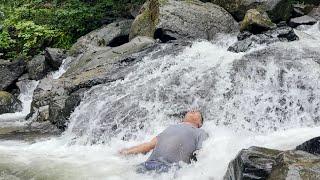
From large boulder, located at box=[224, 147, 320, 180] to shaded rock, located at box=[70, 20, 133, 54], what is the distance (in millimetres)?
12054

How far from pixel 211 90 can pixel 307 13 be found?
8.42 meters

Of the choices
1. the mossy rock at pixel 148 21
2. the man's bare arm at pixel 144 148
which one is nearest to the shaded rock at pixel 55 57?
the mossy rock at pixel 148 21

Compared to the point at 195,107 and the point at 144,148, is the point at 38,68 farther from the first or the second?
the point at 144,148

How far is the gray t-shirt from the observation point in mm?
6469

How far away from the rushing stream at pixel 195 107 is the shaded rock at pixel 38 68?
5434 millimetres

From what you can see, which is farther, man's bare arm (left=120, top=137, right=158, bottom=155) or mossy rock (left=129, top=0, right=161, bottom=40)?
mossy rock (left=129, top=0, right=161, bottom=40)

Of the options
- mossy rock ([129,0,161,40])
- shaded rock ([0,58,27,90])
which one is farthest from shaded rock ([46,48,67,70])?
mossy rock ([129,0,161,40])

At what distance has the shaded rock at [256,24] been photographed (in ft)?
43.9

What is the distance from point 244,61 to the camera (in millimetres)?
10758

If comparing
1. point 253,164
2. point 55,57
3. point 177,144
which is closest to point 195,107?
point 177,144

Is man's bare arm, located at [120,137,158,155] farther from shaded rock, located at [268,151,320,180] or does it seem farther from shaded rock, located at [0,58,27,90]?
shaded rock, located at [0,58,27,90]

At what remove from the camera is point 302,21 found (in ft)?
49.8

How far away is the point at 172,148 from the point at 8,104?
9.15m

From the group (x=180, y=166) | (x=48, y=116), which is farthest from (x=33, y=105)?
(x=180, y=166)
